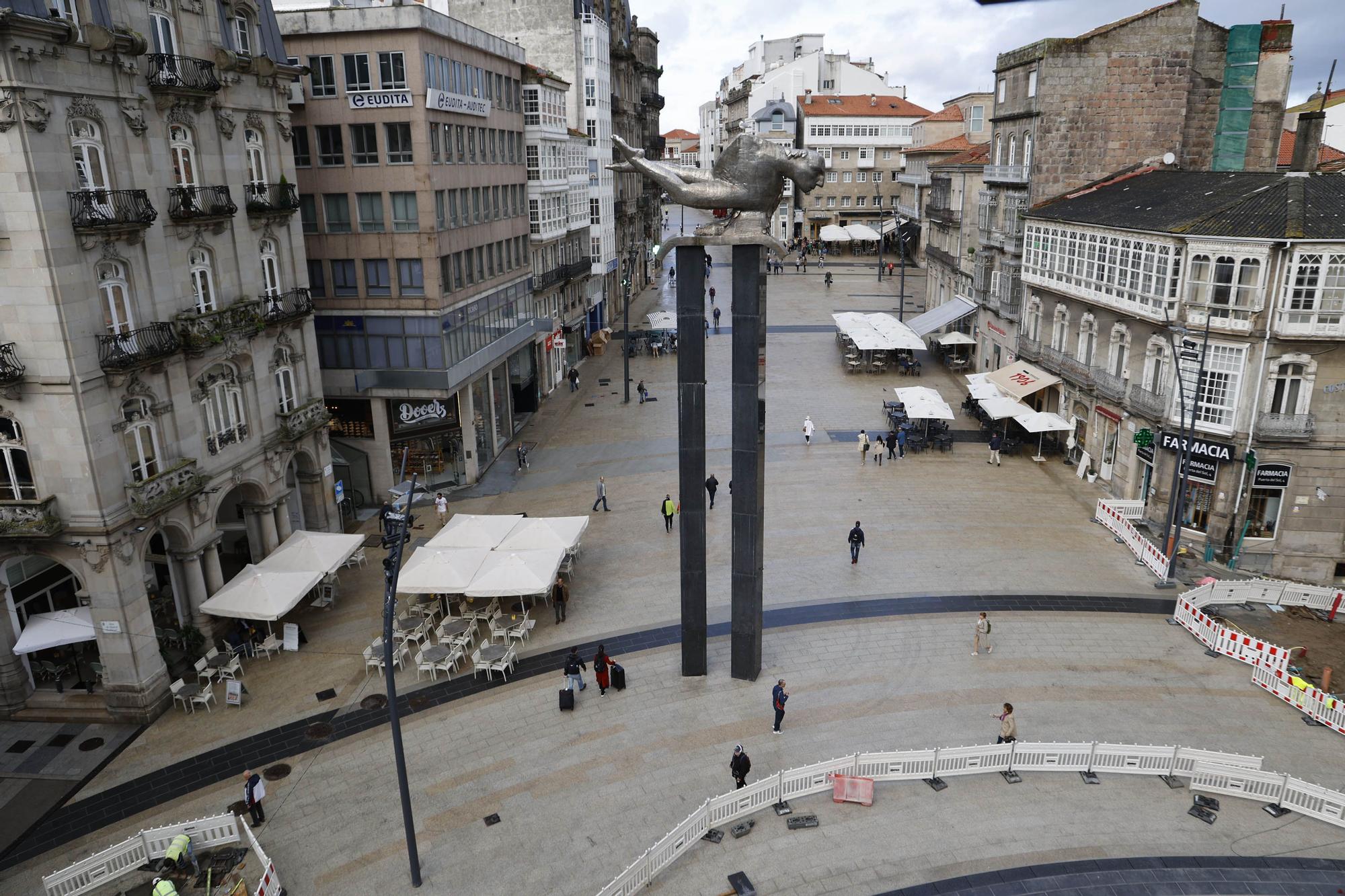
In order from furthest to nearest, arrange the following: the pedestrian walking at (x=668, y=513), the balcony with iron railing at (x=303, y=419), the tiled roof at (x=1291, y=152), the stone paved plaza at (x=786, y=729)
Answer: the tiled roof at (x=1291, y=152)
the pedestrian walking at (x=668, y=513)
the balcony with iron railing at (x=303, y=419)
the stone paved plaza at (x=786, y=729)

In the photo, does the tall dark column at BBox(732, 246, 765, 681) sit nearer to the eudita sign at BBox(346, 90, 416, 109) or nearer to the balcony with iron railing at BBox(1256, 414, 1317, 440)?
the eudita sign at BBox(346, 90, 416, 109)

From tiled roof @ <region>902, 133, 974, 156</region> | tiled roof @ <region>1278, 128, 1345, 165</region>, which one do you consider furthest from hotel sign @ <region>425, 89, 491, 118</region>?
tiled roof @ <region>902, 133, 974, 156</region>

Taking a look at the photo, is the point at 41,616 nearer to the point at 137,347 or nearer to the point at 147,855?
the point at 137,347

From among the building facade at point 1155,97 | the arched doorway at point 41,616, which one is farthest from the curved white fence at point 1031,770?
the building facade at point 1155,97

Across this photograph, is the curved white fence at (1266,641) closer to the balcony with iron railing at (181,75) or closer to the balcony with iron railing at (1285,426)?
the balcony with iron railing at (1285,426)

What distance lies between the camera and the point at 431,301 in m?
32.2

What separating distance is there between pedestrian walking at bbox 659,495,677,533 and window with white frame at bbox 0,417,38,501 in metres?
18.4

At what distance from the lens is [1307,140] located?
3209 cm

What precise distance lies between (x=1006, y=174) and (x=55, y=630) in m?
44.5

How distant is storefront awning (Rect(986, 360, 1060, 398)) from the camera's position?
133 feet

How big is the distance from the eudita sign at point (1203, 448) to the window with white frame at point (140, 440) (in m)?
29.5

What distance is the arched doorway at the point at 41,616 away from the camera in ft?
72.6

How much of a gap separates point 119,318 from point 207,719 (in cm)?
981

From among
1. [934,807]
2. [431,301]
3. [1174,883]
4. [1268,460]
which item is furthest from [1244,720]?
[431,301]
